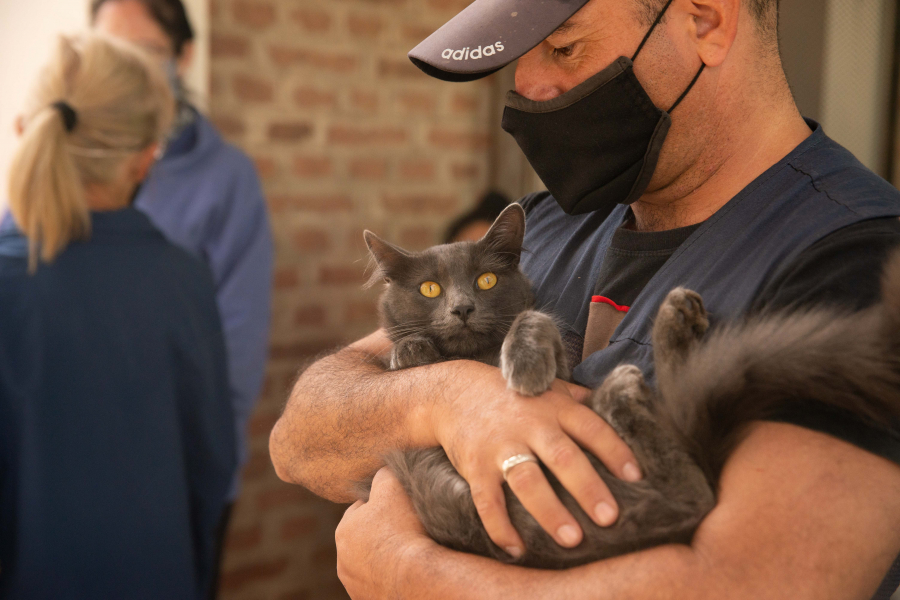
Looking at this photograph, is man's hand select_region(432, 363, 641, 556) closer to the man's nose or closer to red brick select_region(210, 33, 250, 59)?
the man's nose

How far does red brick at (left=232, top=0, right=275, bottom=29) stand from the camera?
2.84 meters

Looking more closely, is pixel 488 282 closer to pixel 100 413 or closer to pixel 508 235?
pixel 508 235

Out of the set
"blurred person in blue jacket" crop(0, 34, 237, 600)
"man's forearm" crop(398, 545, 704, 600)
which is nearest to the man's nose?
"man's forearm" crop(398, 545, 704, 600)

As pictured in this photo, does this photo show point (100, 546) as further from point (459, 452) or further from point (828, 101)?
point (828, 101)

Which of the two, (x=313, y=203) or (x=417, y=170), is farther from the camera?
(x=417, y=170)

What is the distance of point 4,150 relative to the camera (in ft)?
9.50

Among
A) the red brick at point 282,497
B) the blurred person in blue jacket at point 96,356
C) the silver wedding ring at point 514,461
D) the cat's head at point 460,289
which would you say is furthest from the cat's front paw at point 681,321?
the red brick at point 282,497

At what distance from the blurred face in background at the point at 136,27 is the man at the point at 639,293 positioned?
1.85 meters

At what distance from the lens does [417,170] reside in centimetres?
332

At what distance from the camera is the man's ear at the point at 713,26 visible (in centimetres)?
116

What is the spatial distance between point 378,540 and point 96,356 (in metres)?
1.30

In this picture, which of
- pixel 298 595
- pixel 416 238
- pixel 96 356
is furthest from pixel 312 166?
pixel 298 595

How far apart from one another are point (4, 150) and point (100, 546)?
1792 mm

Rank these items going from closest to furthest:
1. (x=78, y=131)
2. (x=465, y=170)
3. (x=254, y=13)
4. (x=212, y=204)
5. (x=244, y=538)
A: (x=78, y=131), (x=212, y=204), (x=254, y=13), (x=244, y=538), (x=465, y=170)
